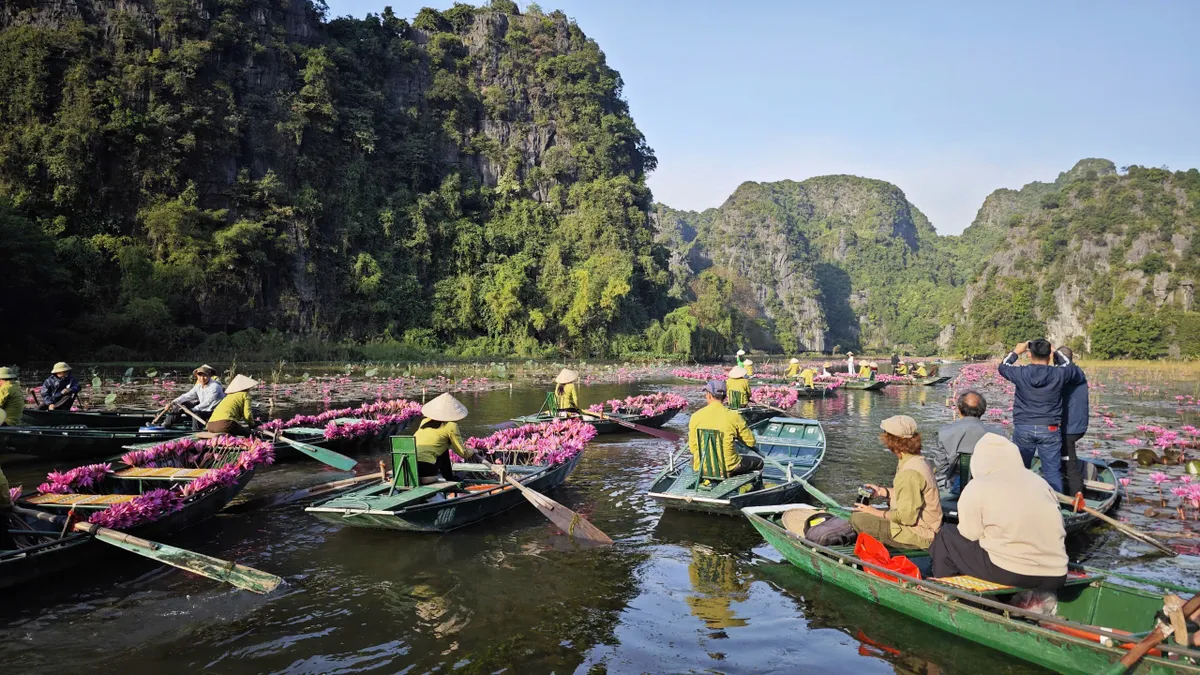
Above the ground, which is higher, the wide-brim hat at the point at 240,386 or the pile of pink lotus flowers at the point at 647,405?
the wide-brim hat at the point at 240,386

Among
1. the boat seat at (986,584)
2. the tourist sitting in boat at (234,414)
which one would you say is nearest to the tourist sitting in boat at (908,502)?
the boat seat at (986,584)

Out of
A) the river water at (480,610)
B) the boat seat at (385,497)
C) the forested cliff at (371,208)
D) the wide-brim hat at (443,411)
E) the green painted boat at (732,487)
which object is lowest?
the river water at (480,610)

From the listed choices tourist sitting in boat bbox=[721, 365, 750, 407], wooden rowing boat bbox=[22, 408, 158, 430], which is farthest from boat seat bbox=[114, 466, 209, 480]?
tourist sitting in boat bbox=[721, 365, 750, 407]

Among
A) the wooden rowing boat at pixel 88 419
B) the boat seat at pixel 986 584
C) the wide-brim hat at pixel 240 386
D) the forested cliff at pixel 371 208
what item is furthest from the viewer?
the forested cliff at pixel 371 208

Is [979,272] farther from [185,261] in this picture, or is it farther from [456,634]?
[456,634]

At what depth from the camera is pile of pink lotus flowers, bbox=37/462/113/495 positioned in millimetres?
6082

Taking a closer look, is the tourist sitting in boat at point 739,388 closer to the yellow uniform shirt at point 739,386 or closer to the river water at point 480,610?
the yellow uniform shirt at point 739,386

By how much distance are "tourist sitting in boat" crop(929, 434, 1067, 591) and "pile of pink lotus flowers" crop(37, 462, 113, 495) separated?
7.48m

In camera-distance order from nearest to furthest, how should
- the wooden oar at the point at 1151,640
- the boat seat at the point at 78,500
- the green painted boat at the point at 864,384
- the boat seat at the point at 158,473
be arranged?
the wooden oar at the point at 1151,640 → the boat seat at the point at 78,500 → the boat seat at the point at 158,473 → the green painted boat at the point at 864,384

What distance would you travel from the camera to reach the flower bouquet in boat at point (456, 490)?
246 inches

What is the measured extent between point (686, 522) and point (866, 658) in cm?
316

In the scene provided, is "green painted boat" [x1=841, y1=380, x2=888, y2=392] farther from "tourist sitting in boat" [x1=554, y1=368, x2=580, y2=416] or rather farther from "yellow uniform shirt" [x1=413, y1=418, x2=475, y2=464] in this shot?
"yellow uniform shirt" [x1=413, y1=418, x2=475, y2=464]

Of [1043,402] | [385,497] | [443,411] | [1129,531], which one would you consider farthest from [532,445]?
[1129,531]

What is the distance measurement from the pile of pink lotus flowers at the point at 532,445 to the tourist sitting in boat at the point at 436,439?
43.6 inches
